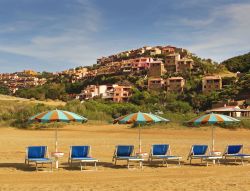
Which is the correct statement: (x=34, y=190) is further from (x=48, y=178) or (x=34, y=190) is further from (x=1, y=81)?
(x=1, y=81)

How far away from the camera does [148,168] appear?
1443 cm

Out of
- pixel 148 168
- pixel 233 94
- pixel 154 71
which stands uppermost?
pixel 154 71

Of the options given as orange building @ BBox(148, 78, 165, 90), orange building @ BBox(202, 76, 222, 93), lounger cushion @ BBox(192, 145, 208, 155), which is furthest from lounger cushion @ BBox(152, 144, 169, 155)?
orange building @ BBox(148, 78, 165, 90)

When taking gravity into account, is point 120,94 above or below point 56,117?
above

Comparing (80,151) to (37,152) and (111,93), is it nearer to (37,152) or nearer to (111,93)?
(37,152)

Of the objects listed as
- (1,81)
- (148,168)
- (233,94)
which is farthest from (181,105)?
(1,81)

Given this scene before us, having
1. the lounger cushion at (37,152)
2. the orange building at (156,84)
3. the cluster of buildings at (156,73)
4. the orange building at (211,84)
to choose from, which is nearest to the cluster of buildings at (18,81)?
the cluster of buildings at (156,73)

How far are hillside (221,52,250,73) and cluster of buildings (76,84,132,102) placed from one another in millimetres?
30322

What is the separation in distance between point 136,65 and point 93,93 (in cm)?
2205

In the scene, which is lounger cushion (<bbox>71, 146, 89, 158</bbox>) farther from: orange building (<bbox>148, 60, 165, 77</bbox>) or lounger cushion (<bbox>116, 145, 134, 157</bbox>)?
orange building (<bbox>148, 60, 165, 77</bbox>)

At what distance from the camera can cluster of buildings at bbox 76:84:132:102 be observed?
91.6m

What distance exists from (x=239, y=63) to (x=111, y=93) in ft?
120

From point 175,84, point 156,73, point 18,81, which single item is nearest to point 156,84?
point 175,84

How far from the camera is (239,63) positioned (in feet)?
359
